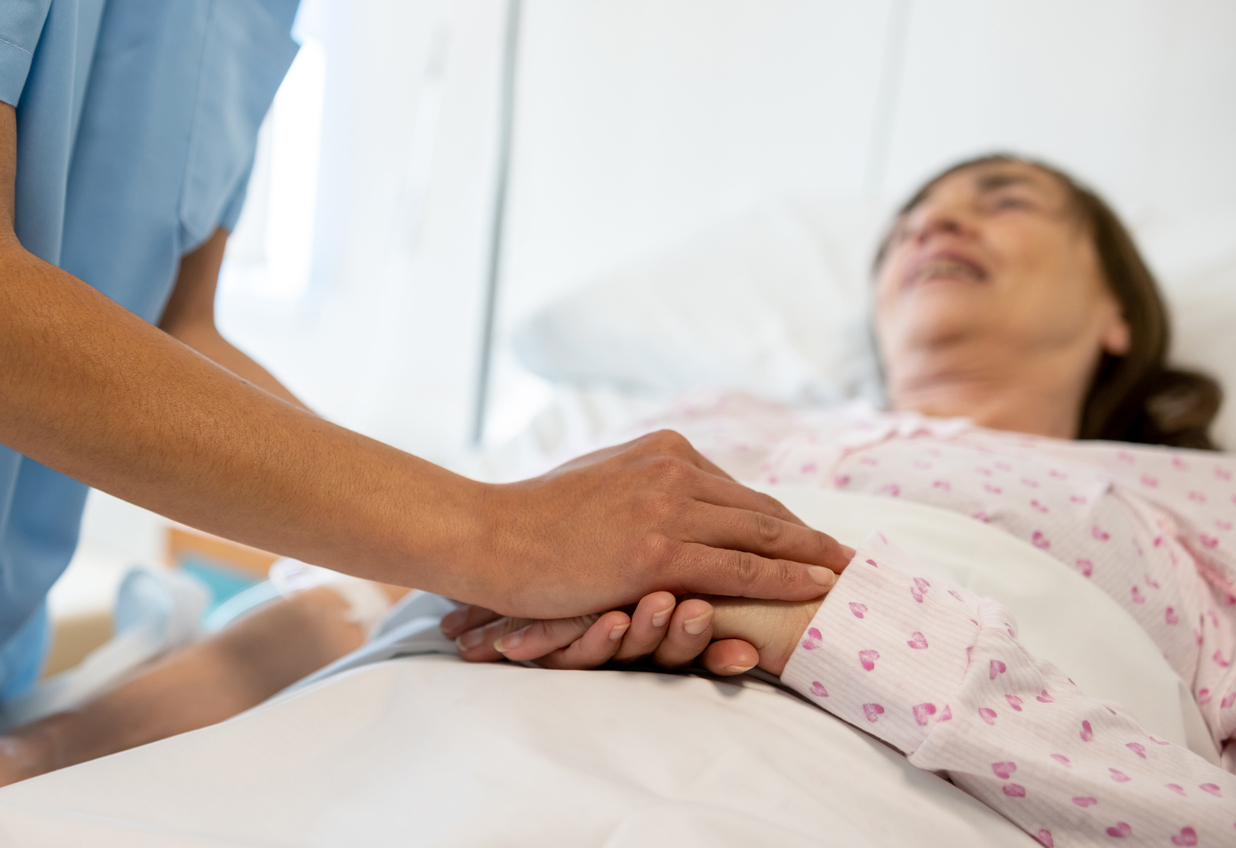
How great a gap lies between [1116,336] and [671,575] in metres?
1.02

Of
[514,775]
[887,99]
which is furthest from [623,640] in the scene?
[887,99]

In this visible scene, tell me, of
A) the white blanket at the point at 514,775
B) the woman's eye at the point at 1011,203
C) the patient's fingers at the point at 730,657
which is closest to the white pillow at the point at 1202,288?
the woman's eye at the point at 1011,203

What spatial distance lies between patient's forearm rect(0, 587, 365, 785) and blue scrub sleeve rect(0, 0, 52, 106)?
0.47 metres

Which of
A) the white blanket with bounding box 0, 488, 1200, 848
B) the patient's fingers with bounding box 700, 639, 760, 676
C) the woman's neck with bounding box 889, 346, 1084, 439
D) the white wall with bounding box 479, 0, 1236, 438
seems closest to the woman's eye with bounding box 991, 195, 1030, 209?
the woman's neck with bounding box 889, 346, 1084, 439

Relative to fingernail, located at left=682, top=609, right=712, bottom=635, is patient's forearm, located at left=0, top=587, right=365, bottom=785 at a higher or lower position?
lower

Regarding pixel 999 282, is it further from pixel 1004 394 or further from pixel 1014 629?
pixel 1014 629

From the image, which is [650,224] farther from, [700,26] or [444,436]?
[444,436]

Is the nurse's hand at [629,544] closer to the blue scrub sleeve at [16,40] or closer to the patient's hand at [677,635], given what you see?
the patient's hand at [677,635]

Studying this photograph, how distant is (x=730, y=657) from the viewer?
55cm

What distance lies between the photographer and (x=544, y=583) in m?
0.53

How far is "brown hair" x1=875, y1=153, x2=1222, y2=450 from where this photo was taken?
1163 millimetres

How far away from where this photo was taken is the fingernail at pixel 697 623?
0.53 metres

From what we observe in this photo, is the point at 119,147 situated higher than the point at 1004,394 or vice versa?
the point at 119,147

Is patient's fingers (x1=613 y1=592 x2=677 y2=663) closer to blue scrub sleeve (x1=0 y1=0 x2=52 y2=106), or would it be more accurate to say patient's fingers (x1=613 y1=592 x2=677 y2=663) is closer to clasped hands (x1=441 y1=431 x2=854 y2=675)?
clasped hands (x1=441 y1=431 x2=854 y2=675)
